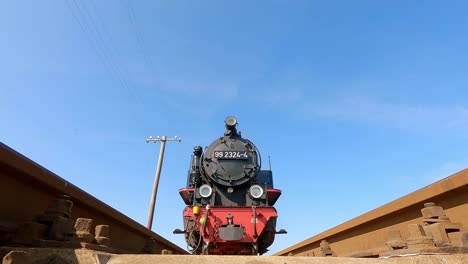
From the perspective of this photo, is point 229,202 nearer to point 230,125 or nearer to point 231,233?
point 231,233

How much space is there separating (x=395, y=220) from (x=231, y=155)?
16.4 ft

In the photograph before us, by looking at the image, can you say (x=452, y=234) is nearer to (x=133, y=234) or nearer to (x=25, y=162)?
(x=25, y=162)

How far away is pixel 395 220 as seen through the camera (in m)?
2.73

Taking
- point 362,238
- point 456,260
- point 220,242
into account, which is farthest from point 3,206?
point 220,242

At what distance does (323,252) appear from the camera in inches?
161

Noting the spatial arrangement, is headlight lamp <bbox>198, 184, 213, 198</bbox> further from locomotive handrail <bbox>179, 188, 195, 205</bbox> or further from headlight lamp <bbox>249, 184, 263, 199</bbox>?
headlight lamp <bbox>249, 184, 263, 199</bbox>

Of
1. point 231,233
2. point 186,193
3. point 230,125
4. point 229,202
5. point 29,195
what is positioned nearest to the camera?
point 29,195

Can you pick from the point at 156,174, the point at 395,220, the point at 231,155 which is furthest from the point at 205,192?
the point at 156,174

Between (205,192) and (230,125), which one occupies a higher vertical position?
(230,125)

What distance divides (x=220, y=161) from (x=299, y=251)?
2.85 m

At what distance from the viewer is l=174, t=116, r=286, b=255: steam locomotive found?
555 centimetres

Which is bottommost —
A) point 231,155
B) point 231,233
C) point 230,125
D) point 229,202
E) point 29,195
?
point 29,195

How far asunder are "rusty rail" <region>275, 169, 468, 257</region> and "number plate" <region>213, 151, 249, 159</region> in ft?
10.8

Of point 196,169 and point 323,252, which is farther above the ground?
point 196,169
